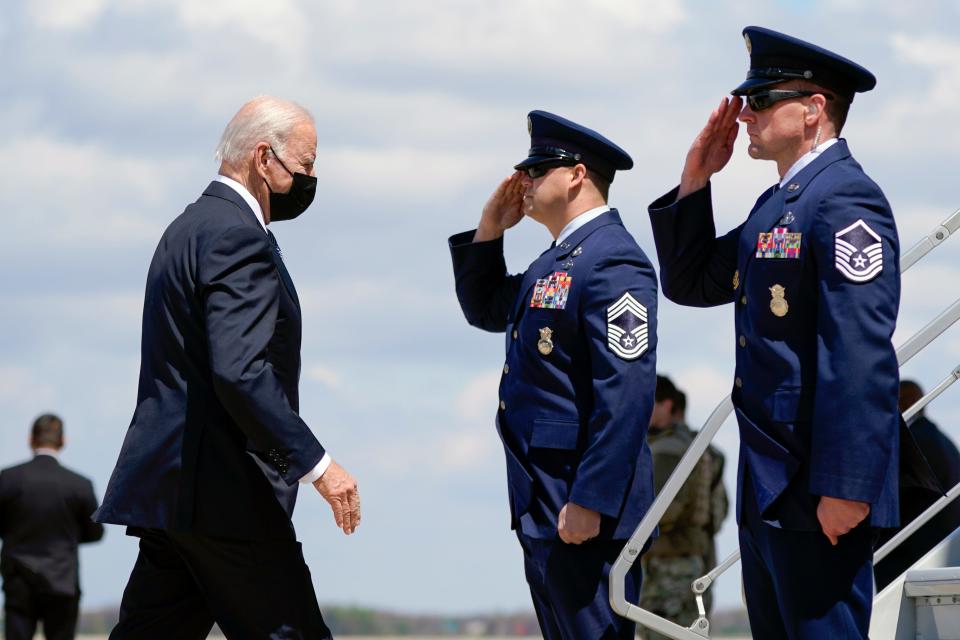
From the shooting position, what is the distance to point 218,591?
4.27m

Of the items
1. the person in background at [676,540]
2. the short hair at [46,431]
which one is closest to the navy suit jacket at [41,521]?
the short hair at [46,431]

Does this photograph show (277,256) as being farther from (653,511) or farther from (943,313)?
(943,313)

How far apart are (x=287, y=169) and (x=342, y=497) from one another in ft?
3.25

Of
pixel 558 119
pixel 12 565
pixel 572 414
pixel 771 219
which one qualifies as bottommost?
pixel 12 565

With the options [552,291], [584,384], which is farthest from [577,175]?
[584,384]

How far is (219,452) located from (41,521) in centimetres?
580

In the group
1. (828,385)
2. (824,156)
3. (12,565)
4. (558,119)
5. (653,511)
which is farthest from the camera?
(12,565)

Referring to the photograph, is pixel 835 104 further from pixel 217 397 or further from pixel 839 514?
pixel 217 397

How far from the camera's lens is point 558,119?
5031 mm

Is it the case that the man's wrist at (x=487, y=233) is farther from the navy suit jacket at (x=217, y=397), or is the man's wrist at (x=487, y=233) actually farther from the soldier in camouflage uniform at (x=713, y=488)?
the soldier in camouflage uniform at (x=713, y=488)

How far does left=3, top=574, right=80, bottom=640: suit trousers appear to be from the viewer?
9852 mm

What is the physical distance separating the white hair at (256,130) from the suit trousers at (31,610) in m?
5.86

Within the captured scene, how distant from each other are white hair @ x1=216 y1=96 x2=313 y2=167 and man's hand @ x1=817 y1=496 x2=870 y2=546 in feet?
6.00

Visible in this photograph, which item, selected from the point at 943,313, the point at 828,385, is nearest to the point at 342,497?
the point at 828,385
